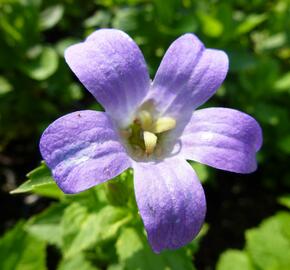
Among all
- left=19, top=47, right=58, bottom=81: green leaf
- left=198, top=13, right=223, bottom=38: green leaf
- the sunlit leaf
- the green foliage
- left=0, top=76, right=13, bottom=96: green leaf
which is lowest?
the green foliage

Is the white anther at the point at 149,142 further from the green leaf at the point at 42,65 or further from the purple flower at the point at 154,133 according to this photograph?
the green leaf at the point at 42,65

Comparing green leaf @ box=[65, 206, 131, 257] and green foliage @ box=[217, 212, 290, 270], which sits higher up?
green leaf @ box=[65, 206, 131, 257]

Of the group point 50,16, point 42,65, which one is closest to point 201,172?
point 42,65

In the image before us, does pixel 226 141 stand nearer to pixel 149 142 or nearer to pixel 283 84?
pixel 149 142

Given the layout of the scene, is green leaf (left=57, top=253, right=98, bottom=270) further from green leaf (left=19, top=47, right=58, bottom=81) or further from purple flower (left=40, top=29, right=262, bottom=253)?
green leaf (left=19, top=47, right=58, bottom=81)

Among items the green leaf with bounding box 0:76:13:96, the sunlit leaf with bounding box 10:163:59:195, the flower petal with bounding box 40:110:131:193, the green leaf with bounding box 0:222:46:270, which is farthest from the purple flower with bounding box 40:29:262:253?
the green leaf with bounding box 0:76:13:96

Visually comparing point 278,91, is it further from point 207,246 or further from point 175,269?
point 175,269

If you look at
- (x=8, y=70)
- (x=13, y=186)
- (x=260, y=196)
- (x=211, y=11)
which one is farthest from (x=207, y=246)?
(x=8, y=70)
